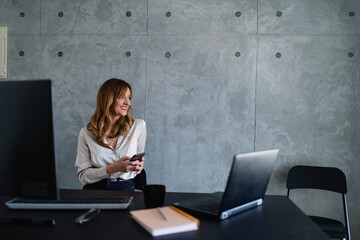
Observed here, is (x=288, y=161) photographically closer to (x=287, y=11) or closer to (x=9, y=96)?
(x=287, y=11)

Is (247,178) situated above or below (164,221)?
above

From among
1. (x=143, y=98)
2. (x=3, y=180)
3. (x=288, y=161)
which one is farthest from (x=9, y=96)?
(x=288, y=161)

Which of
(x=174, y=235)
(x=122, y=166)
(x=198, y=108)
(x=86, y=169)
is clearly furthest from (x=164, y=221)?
(x=198, y=108)

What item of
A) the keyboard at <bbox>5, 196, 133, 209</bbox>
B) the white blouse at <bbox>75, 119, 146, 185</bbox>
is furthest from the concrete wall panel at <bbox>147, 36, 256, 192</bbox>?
the keyboard at <bbox>5, 196, 133, 209</bbox>

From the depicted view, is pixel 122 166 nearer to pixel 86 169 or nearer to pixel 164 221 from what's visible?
pixel 86 169

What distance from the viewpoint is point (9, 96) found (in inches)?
36.7

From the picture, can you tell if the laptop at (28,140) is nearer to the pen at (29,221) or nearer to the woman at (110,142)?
the pen at (29,221)

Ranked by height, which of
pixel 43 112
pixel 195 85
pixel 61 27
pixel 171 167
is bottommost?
pixel 171 167

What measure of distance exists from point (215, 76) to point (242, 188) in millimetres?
1964

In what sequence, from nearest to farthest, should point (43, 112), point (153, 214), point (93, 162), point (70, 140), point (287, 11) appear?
point (43, 112) → point (153, 214) → point (93, 162) → point (287, 11) → point (70, 140)

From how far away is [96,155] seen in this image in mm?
2072

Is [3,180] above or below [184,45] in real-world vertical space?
below

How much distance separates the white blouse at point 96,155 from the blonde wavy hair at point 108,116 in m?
0.05

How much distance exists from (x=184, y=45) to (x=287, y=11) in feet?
3.53
